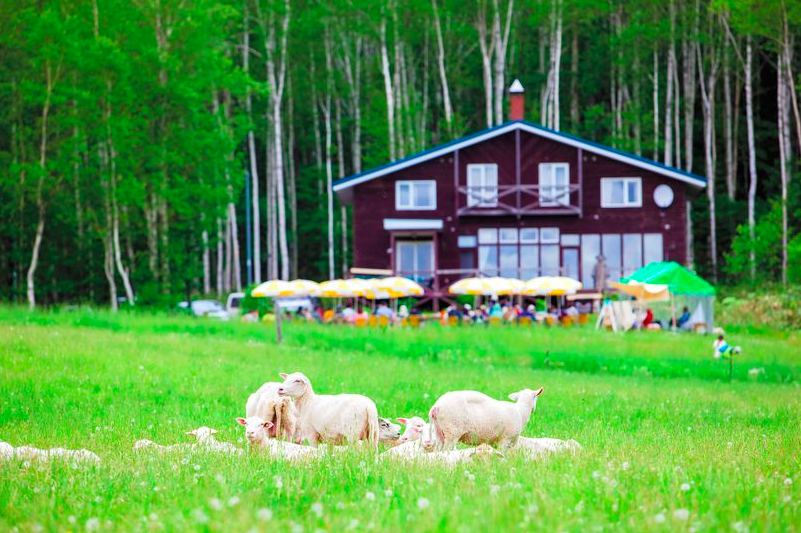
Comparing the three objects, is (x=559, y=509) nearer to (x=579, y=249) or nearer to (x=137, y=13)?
(x=137, y=13)

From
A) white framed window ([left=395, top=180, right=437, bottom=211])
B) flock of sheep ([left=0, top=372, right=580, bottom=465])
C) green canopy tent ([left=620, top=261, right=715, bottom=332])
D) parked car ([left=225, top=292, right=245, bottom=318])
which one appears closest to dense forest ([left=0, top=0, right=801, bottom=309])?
parked car ([left=225, top=292, right=245, bottom=318])

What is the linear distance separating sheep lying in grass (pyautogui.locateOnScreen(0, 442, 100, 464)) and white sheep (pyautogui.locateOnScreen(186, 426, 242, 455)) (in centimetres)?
118

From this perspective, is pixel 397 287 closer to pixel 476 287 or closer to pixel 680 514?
pixel 476 287

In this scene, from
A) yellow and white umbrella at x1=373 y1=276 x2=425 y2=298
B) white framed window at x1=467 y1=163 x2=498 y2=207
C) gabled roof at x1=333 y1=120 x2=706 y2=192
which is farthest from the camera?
white framed window at x1=467 y1=163 x2=498 y2=207

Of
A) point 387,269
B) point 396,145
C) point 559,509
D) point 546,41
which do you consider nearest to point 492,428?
point 559,509

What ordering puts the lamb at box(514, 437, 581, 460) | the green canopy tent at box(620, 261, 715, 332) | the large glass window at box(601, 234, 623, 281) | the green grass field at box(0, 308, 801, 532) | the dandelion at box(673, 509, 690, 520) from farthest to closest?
the large glass window at box(601, 234, 623, 281), the green canopy tent at box(620, 261, 715, 332), the lamb at box(514, 437, 581, 460), the green grass field at box(0, 308, 801, 532), the dandelion at box(673, 509, 690, 520)

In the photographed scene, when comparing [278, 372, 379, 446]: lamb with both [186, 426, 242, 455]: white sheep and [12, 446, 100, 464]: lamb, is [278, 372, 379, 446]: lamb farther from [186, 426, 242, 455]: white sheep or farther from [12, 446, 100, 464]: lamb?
[12, 446, 100, 464]: lamb

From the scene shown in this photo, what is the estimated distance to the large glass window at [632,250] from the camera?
55.1 metres

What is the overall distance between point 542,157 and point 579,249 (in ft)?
17.0

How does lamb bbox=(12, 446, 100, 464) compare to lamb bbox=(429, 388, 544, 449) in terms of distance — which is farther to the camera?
lamb bbox=(429, 388, 544, 449)

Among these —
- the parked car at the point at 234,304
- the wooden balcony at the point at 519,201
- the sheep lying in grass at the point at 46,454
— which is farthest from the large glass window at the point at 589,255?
the sheep lying in grass at the point at 46,454

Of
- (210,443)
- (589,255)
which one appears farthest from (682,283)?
(210,443)

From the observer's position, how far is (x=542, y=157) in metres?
55.4

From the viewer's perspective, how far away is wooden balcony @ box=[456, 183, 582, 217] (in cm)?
5438
